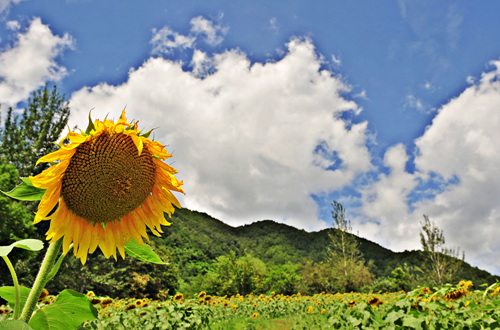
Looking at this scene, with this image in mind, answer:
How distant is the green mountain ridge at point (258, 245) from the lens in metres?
41.2

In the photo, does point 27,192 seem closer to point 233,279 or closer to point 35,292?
point 35,292

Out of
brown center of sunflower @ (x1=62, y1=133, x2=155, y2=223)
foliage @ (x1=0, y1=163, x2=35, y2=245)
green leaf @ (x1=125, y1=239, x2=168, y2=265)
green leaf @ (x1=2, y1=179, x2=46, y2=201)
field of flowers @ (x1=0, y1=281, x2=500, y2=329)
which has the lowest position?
field of flowers @ (x1=0, y1=281, x2=500, y2=329)

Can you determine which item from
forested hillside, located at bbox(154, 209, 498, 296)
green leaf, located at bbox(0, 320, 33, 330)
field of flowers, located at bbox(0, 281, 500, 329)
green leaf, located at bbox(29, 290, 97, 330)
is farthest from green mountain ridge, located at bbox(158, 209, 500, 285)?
green leaf, located at bbox(0, 320, 33, 330)

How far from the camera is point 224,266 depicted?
31516mm

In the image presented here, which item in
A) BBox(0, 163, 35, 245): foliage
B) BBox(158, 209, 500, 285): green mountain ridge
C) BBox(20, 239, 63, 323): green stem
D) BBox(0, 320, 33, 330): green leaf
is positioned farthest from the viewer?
BBox(158, 209, 500, 285): green mountain ridge

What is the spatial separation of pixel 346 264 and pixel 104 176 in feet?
105

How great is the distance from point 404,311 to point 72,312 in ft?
10.5

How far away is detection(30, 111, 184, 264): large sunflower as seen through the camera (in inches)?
36.5

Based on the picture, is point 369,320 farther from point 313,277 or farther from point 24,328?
point 313,277

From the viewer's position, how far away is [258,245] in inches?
2203

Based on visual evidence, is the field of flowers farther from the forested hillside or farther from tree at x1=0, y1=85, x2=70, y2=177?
the forested hillside

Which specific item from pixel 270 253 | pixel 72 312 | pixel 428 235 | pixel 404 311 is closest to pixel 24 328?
pixel 72 312

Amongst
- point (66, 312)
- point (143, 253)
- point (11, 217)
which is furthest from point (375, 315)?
point (11, 217)

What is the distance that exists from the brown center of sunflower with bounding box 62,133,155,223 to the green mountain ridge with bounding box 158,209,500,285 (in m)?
35.7
